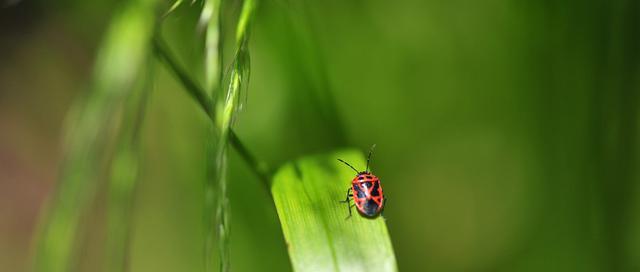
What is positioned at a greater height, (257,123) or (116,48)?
(116,48)

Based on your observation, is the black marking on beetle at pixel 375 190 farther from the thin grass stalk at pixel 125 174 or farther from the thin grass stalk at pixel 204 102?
the thin grass stalk at pixel 125 174

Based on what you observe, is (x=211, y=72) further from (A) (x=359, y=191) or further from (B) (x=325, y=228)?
(A) (x=359, y=191)

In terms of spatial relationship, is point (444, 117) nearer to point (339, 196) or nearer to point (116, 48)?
point (339, 196)

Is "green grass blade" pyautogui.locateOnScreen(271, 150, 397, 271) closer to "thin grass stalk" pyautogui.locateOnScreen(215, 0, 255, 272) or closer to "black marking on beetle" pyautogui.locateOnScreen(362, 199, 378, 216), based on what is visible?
"black marking on beetle" pyautogui.locateOnScreen(362, 199, 378, 216)

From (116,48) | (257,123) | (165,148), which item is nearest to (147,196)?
(165,148)

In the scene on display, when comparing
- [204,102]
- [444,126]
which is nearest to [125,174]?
[204,102]

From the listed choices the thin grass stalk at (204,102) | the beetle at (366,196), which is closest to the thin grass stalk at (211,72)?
the thin grass stalk at (204,102)
